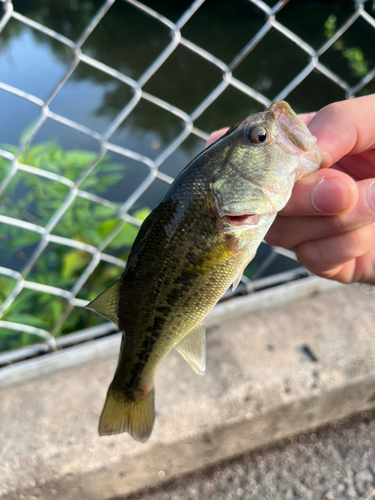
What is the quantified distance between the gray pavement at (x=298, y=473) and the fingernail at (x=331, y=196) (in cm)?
139

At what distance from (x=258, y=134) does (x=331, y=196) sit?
0.90 feet

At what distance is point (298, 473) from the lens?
72.6 inches

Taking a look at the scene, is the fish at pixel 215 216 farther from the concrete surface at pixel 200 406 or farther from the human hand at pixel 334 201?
the concrete surface at pixel 200 406

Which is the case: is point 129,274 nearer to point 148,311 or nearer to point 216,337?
point 148,311

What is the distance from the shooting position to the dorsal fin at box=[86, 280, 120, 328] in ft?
3.79

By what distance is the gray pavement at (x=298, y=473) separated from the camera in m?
1.78

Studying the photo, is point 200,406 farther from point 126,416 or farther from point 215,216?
point 215,216

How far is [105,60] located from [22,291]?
5601 mm

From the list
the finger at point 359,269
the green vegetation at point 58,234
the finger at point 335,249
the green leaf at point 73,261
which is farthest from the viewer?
the green leaf at point 73,261

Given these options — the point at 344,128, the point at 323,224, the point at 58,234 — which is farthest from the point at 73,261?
the point at 344,128

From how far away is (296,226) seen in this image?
4.29ft

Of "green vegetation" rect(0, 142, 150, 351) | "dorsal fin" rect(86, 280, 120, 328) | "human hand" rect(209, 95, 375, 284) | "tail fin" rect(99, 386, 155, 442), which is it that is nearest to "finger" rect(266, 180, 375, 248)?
"human hand" rect(209, 95, 375, 284)

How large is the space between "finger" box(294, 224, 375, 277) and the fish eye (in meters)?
0.46

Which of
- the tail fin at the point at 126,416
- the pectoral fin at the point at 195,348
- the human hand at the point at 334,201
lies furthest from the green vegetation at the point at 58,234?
the human hand at the point at 334,201
